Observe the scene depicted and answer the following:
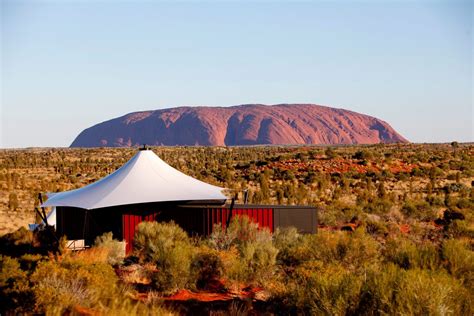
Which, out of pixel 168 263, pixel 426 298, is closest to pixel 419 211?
pixel 168 263

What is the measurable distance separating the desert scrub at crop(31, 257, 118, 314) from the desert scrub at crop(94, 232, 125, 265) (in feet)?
13.8

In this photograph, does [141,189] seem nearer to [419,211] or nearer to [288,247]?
[288,247]

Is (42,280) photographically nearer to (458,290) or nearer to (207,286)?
(207,286)

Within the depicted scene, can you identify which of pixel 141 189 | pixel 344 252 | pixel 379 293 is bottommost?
pixel 344 252

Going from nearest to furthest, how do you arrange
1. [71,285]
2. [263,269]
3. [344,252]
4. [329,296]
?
[329,296] → [71,285] → [263,269] → [344,252]

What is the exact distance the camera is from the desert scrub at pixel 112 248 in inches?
571

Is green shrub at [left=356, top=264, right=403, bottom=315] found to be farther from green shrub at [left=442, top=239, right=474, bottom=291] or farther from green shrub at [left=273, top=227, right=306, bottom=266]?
green shrub at [left=273, top=227, right=306, bottom=266]

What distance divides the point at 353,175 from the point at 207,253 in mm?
35404

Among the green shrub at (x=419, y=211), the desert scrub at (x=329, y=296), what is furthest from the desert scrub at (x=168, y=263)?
the green shrub at (x=419, y=211)

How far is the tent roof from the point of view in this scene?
17.1 m

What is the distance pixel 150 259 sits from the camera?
48.4 ft

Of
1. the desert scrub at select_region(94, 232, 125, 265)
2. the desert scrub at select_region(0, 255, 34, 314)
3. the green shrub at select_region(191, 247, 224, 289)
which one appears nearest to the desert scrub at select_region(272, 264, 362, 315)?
the desert scrub at select_region(0, 255, 34, 314)

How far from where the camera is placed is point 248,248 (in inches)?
512

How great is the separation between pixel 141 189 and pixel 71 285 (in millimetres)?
8828
